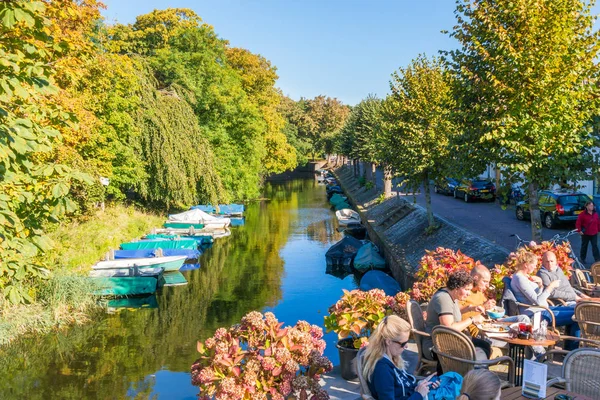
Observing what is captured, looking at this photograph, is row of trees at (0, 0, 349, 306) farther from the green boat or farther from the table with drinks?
the table with drinks

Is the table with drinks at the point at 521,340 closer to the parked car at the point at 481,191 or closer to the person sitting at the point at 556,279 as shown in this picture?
the person sitting at the point at 556,279

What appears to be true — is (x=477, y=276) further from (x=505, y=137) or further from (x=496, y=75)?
(x=496, y=75)

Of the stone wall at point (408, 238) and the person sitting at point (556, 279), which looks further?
the stone wall at point (408, 238)

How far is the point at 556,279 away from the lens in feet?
29.0

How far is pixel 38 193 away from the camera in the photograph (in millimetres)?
6973

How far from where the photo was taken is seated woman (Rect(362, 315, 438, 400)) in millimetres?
4598

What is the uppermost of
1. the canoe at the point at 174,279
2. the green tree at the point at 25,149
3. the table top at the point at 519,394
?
the green tree at the point at 25,149

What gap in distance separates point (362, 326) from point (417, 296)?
1472 millimetres

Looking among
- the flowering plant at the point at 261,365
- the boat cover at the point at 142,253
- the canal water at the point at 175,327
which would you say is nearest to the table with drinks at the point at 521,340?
the flowering plant at the point at 261,365

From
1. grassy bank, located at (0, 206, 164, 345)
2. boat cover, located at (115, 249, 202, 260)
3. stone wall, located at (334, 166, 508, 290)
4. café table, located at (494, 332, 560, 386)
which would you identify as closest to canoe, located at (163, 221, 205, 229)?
grassy bank, located at (0, 206, 164, 345)

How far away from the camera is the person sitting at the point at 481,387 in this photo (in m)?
3.85

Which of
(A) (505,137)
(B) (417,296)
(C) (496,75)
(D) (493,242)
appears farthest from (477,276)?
(D) (493,242)

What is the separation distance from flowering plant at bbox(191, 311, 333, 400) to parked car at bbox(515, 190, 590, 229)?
17.4 m

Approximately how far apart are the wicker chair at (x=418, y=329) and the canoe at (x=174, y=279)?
17.0 m
